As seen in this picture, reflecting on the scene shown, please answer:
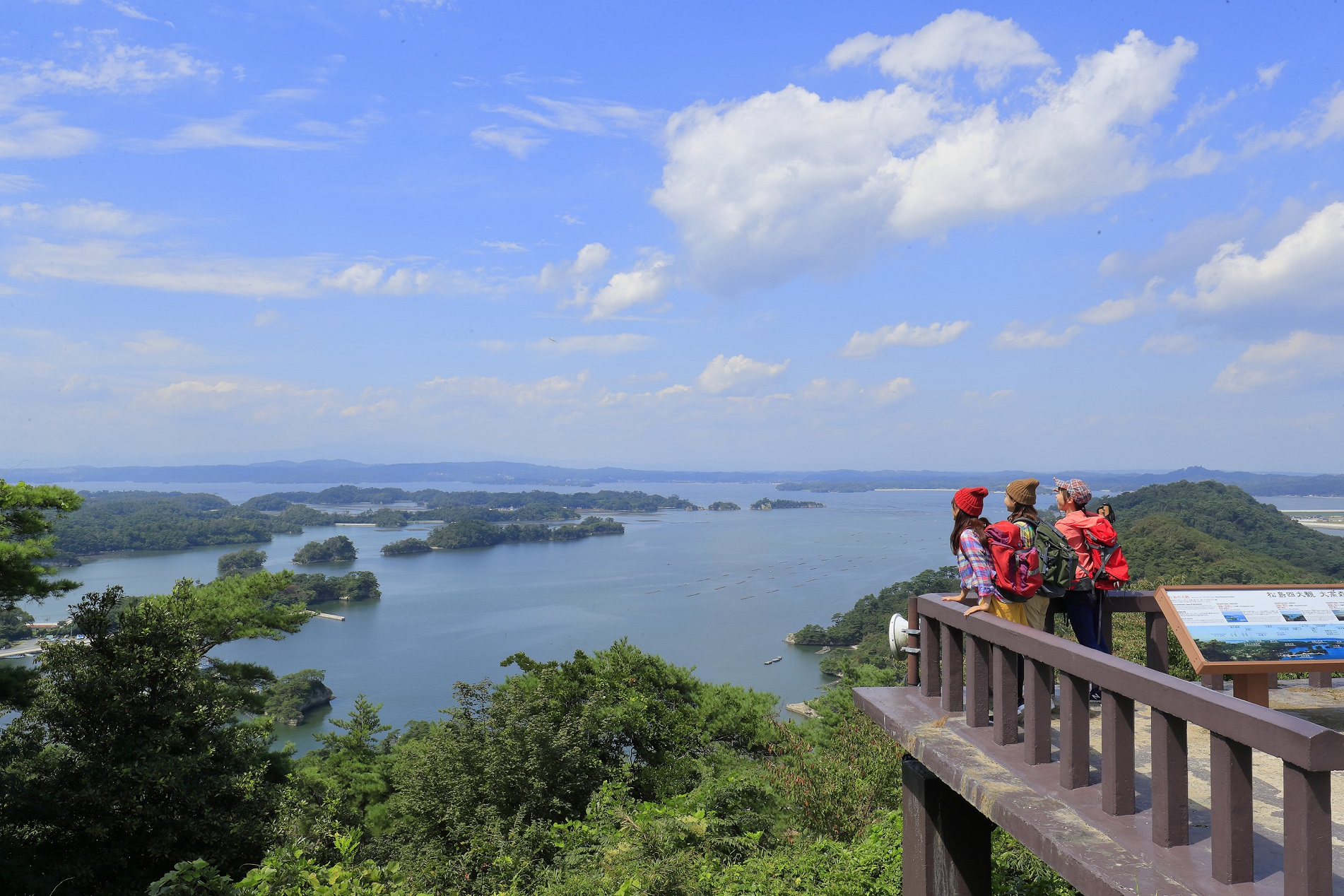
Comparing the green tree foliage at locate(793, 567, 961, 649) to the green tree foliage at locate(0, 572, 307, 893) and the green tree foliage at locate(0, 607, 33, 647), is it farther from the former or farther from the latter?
the green tree foliage at locate(0, 607, 33, 647)

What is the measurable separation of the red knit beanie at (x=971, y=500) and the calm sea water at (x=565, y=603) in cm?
3374

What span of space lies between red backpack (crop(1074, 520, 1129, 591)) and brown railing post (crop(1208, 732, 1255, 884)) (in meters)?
2.04

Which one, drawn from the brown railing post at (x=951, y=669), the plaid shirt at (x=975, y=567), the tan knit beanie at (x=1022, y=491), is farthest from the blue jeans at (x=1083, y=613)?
the brown railing post at (x=951, y=669)

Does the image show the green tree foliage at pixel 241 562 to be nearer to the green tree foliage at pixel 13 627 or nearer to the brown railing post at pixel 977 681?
the green tree foliage at pixel 13 627

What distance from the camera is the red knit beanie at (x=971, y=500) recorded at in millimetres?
3510

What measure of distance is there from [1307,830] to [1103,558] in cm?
237

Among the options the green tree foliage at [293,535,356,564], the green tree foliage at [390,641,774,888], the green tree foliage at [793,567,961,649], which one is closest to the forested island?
the green tree foliage at [293,535,356,564]

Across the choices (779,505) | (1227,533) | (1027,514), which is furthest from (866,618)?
(779,505)

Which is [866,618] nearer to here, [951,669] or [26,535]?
[26,535]

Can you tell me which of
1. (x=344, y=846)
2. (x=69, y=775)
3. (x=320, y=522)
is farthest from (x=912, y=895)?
(x=320, y=522)

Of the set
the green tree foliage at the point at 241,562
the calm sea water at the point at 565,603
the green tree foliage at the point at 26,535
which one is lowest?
the calm sea water at the point at 565,603

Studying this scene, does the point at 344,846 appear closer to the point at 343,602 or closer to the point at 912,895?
the point at 912,895

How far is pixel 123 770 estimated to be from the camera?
996 centimetres

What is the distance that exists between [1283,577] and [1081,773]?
35918 millimetres
